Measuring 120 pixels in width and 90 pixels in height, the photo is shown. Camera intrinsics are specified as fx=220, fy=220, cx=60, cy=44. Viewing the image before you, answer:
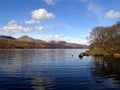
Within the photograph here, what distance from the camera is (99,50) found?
452 feet

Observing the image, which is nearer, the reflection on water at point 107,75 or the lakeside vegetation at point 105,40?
the reflection on water at point 107,75

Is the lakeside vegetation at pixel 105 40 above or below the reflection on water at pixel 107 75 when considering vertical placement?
above

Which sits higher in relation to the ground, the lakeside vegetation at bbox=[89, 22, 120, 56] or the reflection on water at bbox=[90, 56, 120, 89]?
the lakeside vegetation at bbox=[89, 22, 120, 56]

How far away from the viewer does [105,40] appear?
140625mm

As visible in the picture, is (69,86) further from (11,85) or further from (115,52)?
(115,52)

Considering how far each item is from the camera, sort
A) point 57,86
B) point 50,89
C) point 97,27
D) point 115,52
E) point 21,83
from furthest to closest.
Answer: point 97,27 < point 115,52 < point 21,83 < point 57,86 < point 50,89

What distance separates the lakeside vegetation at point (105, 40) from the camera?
5088 inches

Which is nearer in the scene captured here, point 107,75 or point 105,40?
point 107,75

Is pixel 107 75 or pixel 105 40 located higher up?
pixel 105 40

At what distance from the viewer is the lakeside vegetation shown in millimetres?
129225

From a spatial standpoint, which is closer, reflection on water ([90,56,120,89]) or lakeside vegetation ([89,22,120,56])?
reflection on water ([90,56,120,89])

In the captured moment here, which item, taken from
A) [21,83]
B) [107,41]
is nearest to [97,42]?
[107,41]

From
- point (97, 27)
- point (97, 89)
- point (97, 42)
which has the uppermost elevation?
point (97, 27)

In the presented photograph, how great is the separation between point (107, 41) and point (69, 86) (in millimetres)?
108861
